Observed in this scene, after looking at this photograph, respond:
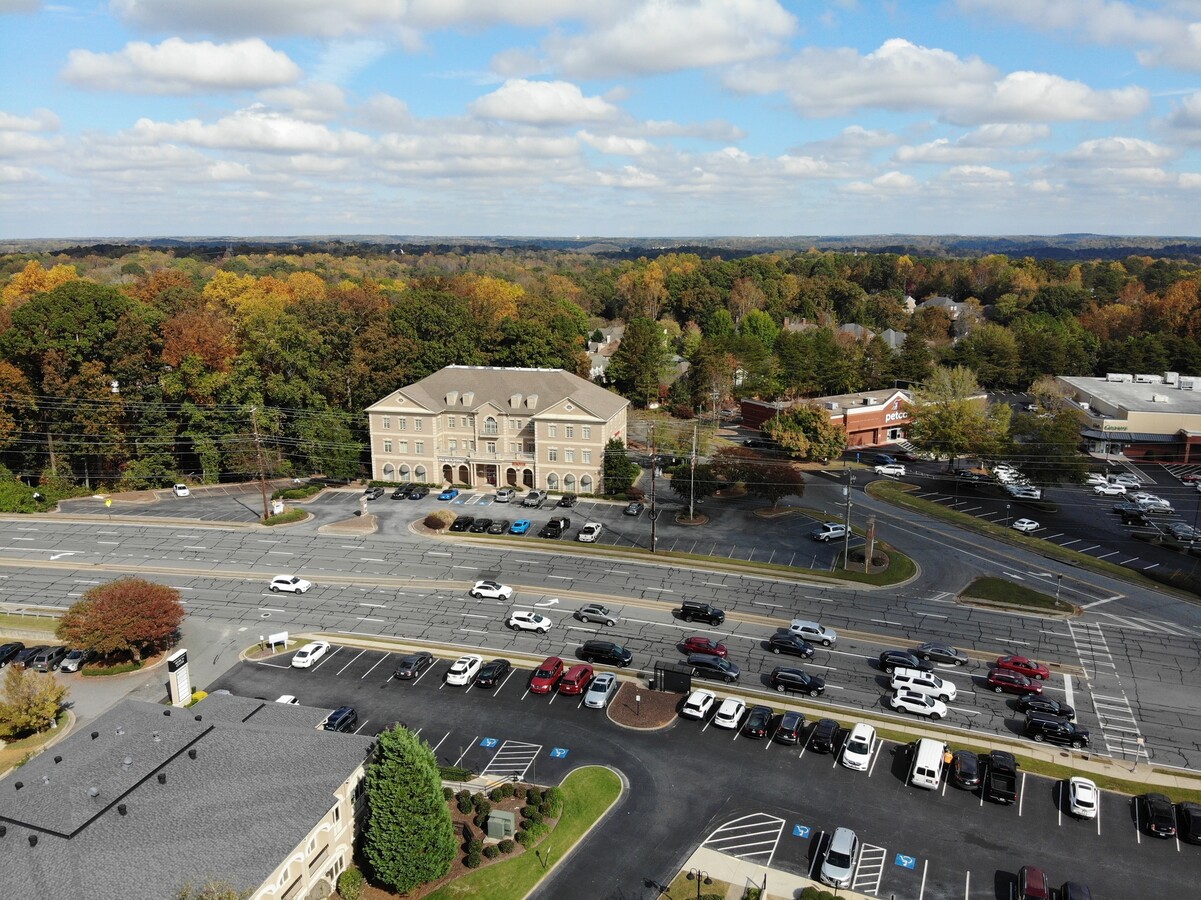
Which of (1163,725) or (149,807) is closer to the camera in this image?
(149,807)

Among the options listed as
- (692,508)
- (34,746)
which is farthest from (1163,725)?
(34,746)

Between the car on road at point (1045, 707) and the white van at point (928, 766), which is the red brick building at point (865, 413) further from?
the white van at point (928, 766)

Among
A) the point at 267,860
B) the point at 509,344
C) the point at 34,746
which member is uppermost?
the point at 509,344

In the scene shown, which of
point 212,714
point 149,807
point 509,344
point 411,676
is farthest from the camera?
point 509,344

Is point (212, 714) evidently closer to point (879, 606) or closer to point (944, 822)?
point (944, 822)

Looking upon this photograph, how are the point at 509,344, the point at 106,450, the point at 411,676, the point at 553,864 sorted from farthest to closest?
1. the point at 509,344
2. the point at 106,450
3. the point at 411,676
4. the point at 553,864

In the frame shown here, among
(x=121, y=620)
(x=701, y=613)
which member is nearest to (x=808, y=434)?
(x=701, y=613)

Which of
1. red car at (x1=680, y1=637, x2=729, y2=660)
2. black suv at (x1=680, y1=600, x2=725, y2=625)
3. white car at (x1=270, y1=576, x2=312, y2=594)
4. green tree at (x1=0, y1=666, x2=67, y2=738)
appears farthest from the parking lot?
white car at (x1=270, y1=576, x2=312, y2=594)
